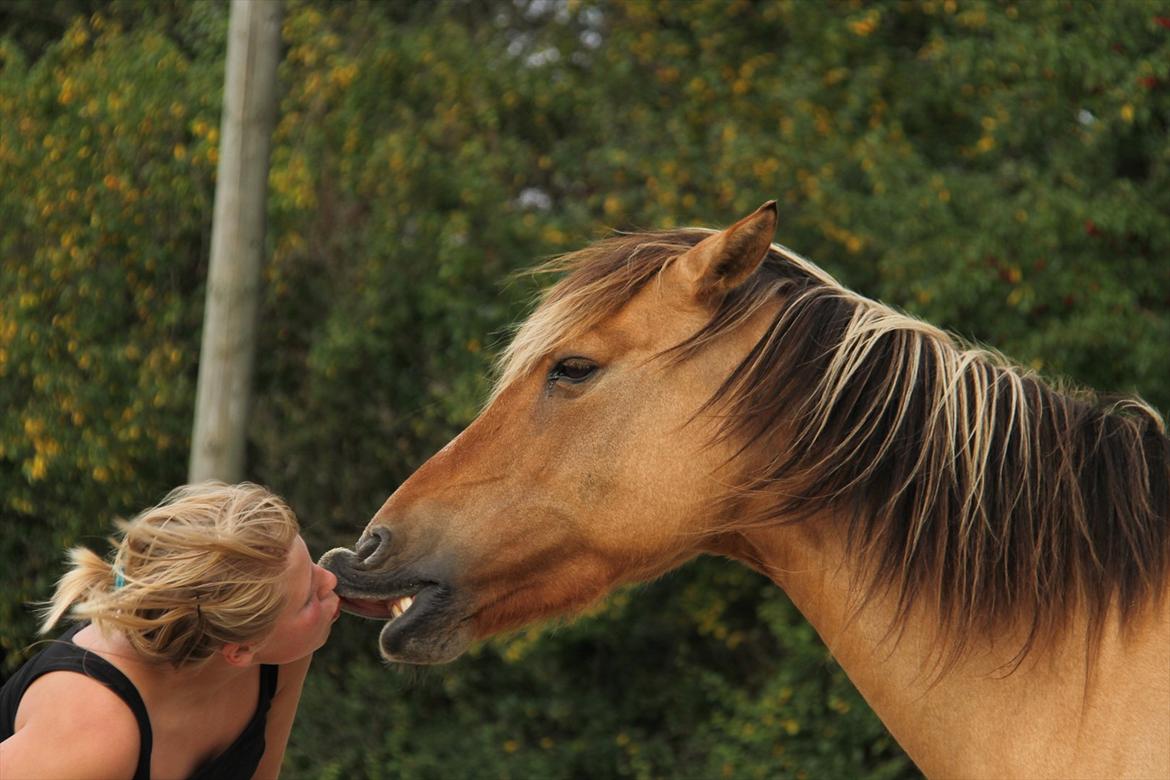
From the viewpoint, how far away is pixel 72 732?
2.15 meters

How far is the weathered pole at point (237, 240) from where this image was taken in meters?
5.05

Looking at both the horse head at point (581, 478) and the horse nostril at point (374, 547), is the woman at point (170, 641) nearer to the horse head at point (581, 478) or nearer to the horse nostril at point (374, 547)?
the horse nostril at point (374, 547)

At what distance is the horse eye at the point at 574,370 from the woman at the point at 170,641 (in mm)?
622

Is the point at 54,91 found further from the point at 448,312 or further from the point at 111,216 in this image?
the point at 448,312

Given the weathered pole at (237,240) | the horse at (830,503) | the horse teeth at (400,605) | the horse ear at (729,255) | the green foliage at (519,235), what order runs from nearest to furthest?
1. the horse at (830,503)
2. the horse ear at (729,255)
3. the horse teeth at (400,605)
4. the weathered pole at (237,240)
5. the green foliage at (519,235)

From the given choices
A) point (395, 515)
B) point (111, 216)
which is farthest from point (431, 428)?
point (395, 515)

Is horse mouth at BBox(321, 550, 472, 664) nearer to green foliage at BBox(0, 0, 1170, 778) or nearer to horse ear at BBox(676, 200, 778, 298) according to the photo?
horse ear at BBox(676, 200, 778, 298)

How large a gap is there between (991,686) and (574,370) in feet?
3.30

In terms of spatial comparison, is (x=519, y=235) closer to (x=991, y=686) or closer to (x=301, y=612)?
(x=301, y=612)

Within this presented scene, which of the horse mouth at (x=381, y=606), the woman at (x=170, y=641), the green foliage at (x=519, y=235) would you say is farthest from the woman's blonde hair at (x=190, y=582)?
the green foliage at (x=519, y=235)

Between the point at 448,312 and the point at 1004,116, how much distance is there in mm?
2923

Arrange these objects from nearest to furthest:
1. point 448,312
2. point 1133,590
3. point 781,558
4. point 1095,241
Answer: point 1133,590 → point 781,558 → point 1095,241 → point 448,312

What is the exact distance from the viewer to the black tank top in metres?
2.25

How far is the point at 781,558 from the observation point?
7.88 ft
